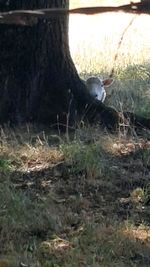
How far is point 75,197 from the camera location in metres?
4.86

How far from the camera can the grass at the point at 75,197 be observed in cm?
409

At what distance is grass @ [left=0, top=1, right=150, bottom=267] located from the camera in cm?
409

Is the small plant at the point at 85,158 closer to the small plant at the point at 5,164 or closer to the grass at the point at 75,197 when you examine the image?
the grass at the point at 75,197

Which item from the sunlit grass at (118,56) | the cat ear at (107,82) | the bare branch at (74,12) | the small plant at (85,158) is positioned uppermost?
the bare branch at (74,12)

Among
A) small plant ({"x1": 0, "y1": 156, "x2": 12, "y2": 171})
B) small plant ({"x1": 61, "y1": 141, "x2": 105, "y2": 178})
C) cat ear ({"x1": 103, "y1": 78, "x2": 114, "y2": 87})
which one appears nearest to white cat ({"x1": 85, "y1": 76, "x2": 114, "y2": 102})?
cat ear ({"x1": 103, "y1": 78, "x2": 114, "y2": 87})

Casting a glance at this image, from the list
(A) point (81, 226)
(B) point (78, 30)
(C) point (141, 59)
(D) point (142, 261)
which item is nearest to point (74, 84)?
(A) point (81, 226)

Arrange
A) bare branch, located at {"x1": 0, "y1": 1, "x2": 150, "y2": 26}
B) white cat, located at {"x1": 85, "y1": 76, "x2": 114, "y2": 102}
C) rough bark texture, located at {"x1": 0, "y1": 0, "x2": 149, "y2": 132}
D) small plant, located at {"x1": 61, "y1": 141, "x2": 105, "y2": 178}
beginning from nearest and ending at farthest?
bare branch, located at {"x1": 0, "y1": 1, "x2": 150, "y2": 26} < small plant, located at {"x1": 61, "y1": 141, "x2": 105, "y2": 178} < rough bark texture, located at {"x1": 0, "y1": 0, "x2": 149, "y2": 132} < white cat, located at {"x1": 85, "y1": 76, "x2": 114, "y2": 102}

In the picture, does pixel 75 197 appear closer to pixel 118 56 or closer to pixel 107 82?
pixel 107 82

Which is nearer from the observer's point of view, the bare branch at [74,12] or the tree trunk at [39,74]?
the bare branch at [74,12]

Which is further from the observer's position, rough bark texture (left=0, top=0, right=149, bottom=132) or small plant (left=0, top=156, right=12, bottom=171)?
rough bark texture (left=0, top=0, right=149, bottom=132)

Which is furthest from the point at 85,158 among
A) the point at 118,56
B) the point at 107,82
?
the point at 118,56

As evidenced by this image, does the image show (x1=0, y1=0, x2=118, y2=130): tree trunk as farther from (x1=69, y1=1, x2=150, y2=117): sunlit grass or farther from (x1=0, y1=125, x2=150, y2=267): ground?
(x1=69, y1=1, x2=150, y2=117): sunlit grass

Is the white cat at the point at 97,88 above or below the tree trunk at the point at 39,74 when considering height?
below

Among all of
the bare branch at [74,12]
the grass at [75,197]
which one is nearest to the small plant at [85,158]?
the grass at [75,197]
